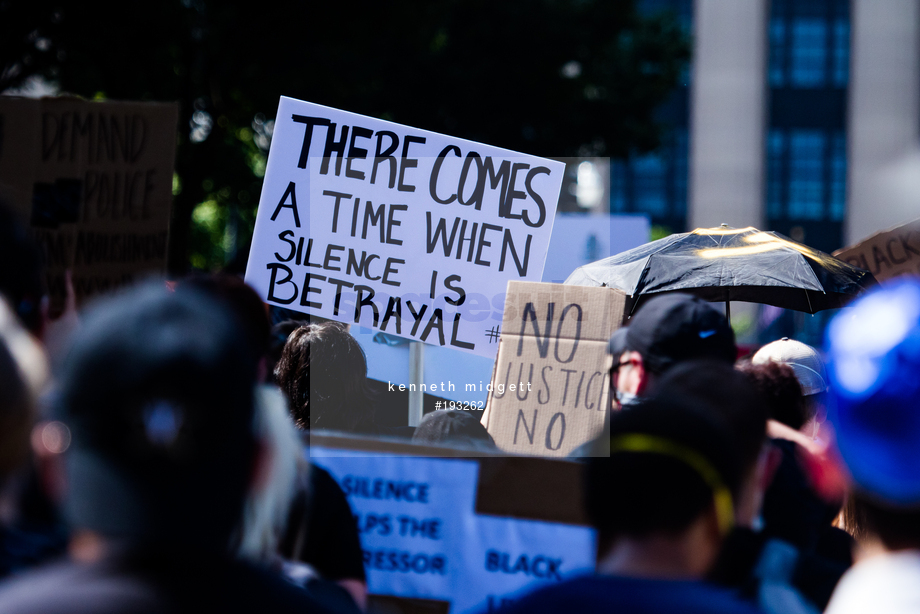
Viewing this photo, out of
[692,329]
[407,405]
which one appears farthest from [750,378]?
[407,405]

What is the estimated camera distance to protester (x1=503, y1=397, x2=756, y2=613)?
132cm

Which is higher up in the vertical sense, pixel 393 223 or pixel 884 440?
pixel 393 223

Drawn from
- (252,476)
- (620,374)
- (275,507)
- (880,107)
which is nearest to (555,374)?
(620,374)

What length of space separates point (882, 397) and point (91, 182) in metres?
2.92

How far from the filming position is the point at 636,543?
1.34 m

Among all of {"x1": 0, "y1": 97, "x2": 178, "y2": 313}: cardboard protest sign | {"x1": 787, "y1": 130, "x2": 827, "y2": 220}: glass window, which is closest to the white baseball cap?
A: {"x1": 0, "y1": 97, "x2": 178, "y2": 313}: cardboard protest sign

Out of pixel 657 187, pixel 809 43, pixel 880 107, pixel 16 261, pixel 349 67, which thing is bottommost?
pixel 16 261

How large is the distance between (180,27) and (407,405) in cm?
783

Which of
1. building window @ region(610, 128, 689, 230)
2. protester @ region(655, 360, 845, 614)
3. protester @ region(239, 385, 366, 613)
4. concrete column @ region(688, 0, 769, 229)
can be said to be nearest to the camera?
protester @ region(239, 385, 366, 613)

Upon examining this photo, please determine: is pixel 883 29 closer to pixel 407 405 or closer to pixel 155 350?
pixel 407 405

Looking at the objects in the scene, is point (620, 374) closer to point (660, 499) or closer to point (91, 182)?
point (660, 499)

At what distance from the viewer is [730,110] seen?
114 ft

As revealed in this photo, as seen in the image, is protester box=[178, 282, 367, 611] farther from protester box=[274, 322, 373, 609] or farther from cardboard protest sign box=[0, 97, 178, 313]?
cardboard protest sign box=[0, 97, 178, 313]

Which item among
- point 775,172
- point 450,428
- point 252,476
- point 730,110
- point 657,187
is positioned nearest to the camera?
point 252,476
